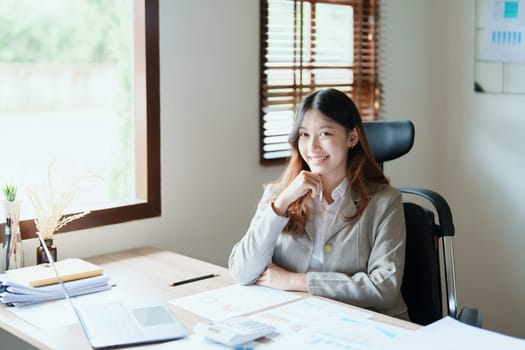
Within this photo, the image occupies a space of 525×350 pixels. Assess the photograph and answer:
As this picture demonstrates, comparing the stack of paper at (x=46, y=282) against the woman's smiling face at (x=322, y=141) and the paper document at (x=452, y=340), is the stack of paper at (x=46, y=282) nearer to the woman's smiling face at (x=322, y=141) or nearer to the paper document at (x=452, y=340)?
the woman's smiling face at (x=322, y=141)

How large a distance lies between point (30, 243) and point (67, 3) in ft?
5.09

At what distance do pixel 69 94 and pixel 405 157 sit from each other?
1.71m

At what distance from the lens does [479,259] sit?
3.88m

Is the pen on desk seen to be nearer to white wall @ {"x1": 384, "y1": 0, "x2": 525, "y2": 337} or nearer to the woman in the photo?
the woman

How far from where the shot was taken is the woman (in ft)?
7.18

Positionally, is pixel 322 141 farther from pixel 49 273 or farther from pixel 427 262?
pixel 49 273

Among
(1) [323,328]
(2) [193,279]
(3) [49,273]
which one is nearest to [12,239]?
(3) [49,273]

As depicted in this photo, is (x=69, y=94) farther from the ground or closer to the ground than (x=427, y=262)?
farther from the ground

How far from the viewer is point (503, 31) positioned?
3.58 metres

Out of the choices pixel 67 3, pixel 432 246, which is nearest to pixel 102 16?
pixel 67 3

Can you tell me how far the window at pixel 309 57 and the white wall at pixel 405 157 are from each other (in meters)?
0.07

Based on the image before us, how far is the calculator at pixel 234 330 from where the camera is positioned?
173cm

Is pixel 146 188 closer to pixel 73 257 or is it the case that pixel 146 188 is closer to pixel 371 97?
pixel 73 257

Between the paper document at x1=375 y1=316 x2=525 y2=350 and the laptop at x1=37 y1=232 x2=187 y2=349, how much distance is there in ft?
1.75
